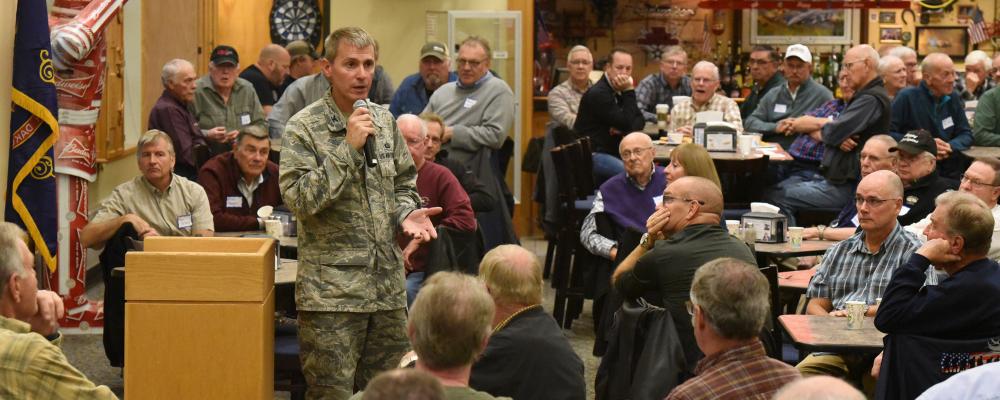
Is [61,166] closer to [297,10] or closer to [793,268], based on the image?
[793,268]

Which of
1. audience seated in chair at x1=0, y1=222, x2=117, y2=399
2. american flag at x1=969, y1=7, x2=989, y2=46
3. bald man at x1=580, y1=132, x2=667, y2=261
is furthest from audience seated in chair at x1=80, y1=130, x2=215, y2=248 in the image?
american flag at x1=969, y1=7, x2=989, y2=46

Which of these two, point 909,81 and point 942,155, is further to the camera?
point 909,81

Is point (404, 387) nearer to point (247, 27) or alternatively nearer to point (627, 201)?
point (627, 201)

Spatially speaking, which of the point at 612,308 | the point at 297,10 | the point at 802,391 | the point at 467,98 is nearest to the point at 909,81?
the point at 467,98

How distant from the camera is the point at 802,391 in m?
2.38

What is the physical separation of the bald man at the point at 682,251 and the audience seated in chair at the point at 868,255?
0.57 metres

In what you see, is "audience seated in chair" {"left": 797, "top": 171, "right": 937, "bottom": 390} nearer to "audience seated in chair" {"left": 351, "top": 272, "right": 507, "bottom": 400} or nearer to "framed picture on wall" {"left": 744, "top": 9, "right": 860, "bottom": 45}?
"audience seated in chair" {"left": 351, "top": 272, "right": 507, "bottom": 400}

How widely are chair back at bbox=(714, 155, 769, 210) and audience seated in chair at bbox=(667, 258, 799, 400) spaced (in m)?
4.96

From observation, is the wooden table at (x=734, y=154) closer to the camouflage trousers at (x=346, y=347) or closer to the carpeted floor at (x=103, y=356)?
the carpeted floor at (x=103, y=356)

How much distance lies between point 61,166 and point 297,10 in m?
5.85

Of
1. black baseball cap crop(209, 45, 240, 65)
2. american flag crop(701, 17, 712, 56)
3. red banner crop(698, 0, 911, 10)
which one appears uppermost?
red banner crop(698, 0, 911, 10)

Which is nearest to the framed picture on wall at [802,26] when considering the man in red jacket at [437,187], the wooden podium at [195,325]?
the man in red jacket at [437,187]

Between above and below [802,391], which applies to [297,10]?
above

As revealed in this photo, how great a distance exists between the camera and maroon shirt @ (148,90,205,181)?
895 centimetres
